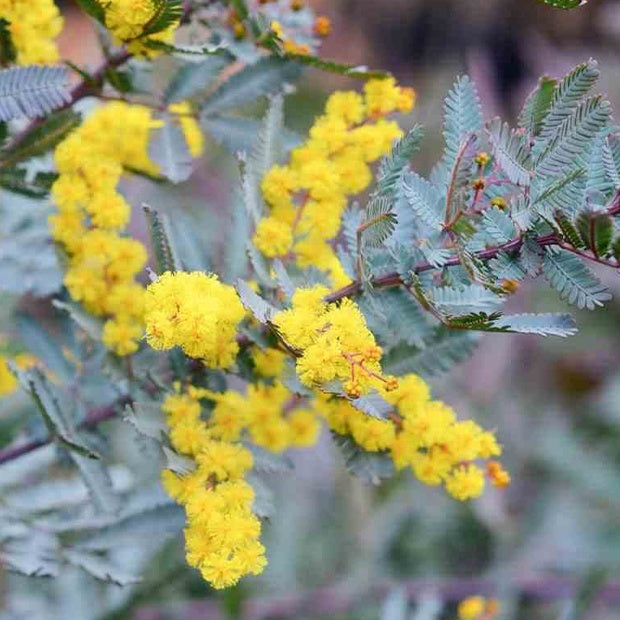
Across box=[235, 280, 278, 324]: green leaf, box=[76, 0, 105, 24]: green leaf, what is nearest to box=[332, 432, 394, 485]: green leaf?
box=[235, 280, 278, 324]: green leaf

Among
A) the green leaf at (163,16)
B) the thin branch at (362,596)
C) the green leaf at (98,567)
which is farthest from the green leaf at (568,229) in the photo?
the thin branch at (362,596)

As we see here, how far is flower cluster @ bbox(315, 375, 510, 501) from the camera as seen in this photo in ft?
3.49

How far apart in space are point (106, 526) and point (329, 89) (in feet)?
8.87

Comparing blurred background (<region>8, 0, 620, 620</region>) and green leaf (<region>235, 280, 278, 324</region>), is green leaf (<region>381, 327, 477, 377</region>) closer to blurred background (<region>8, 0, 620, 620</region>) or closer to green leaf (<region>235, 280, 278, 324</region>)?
green leaf (<region>235, 280, 278, 324</region>)

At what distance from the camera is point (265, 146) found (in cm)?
116

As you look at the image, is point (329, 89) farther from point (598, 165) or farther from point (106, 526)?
point (598, 165)

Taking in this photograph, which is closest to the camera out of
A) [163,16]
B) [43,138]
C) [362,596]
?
[163,16]

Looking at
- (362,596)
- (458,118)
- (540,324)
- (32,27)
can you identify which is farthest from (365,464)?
(362,596)

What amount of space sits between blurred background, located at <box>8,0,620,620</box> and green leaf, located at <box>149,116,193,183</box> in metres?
0.70

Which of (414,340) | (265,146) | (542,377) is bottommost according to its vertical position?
(542,377)

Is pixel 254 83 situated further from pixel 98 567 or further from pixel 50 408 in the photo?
pixel 98 567

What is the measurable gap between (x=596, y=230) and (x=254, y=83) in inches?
→ 23.0

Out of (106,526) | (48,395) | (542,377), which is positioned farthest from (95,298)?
(542,377)

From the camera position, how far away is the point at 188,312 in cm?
89
